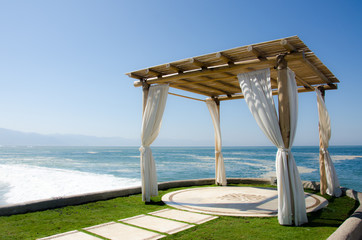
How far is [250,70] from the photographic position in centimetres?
463

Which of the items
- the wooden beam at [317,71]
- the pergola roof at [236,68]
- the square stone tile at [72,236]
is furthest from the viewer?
the wooden beam at [317,71]

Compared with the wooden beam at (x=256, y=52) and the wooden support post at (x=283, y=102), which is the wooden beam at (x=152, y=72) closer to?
the wooden beam at (x=256, y=52)

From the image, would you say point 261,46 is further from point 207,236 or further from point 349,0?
point 349,0

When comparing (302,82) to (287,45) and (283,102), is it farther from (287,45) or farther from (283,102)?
(287,45)

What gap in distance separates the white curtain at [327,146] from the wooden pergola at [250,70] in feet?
0.53

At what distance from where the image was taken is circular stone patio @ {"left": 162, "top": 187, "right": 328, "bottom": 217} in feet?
14.2

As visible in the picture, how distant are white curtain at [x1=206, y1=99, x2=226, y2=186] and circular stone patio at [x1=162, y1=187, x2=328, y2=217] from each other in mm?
687

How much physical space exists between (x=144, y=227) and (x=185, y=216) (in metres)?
0.78

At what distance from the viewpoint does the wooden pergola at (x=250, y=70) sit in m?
3.85

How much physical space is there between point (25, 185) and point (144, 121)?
9.35 meters

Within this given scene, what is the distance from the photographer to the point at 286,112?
382cm

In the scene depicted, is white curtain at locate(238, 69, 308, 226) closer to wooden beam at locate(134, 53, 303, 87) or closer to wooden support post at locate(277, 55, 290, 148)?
wooden support post at locate(277, 55, 290, 148)

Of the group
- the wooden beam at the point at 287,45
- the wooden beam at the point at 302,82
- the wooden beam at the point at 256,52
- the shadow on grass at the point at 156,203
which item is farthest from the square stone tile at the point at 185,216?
the wooden beam at the point at 302,82

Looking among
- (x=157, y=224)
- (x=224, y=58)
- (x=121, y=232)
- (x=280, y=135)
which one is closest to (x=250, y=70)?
(x=224, y=58)
